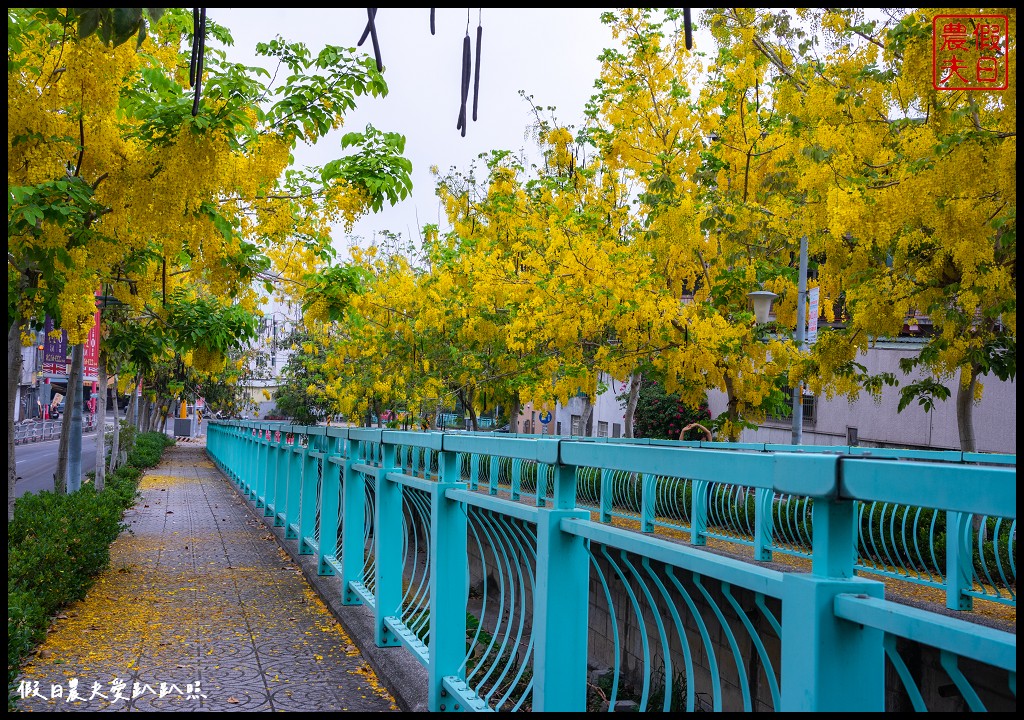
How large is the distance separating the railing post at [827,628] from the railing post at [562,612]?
4.26ft

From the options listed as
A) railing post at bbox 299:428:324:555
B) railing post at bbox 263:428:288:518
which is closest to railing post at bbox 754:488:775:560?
railing post at bbox 299:428:324:555

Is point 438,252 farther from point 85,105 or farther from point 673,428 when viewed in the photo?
point 85,105

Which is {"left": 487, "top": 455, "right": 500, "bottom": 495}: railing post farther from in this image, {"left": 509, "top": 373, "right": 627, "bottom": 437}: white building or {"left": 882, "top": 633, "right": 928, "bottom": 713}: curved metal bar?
{"left": 509, "top": 373, "right": 627, "bottom": 437}: white building

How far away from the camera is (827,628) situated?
6.16 feet

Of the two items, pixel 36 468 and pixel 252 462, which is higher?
pixel 252 462

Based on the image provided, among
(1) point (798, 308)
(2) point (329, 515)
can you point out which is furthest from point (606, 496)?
(2) point (329, 515)

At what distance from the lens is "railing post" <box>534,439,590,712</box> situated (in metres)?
3.21

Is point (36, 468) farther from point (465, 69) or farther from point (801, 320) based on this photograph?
point (465, 69)

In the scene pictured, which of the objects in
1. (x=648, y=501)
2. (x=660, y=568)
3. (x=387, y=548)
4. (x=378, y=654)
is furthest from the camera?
(x=648, y=501)

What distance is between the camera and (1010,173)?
22.8 ft

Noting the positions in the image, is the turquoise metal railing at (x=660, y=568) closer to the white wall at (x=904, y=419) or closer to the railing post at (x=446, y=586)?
the railing post at (x=446, y=586)

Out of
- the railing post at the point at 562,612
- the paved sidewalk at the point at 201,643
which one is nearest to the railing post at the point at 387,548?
the paved sidewalk at the point at 201,643

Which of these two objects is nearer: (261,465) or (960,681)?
(960,681)

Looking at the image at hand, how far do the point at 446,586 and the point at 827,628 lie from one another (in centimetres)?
279
